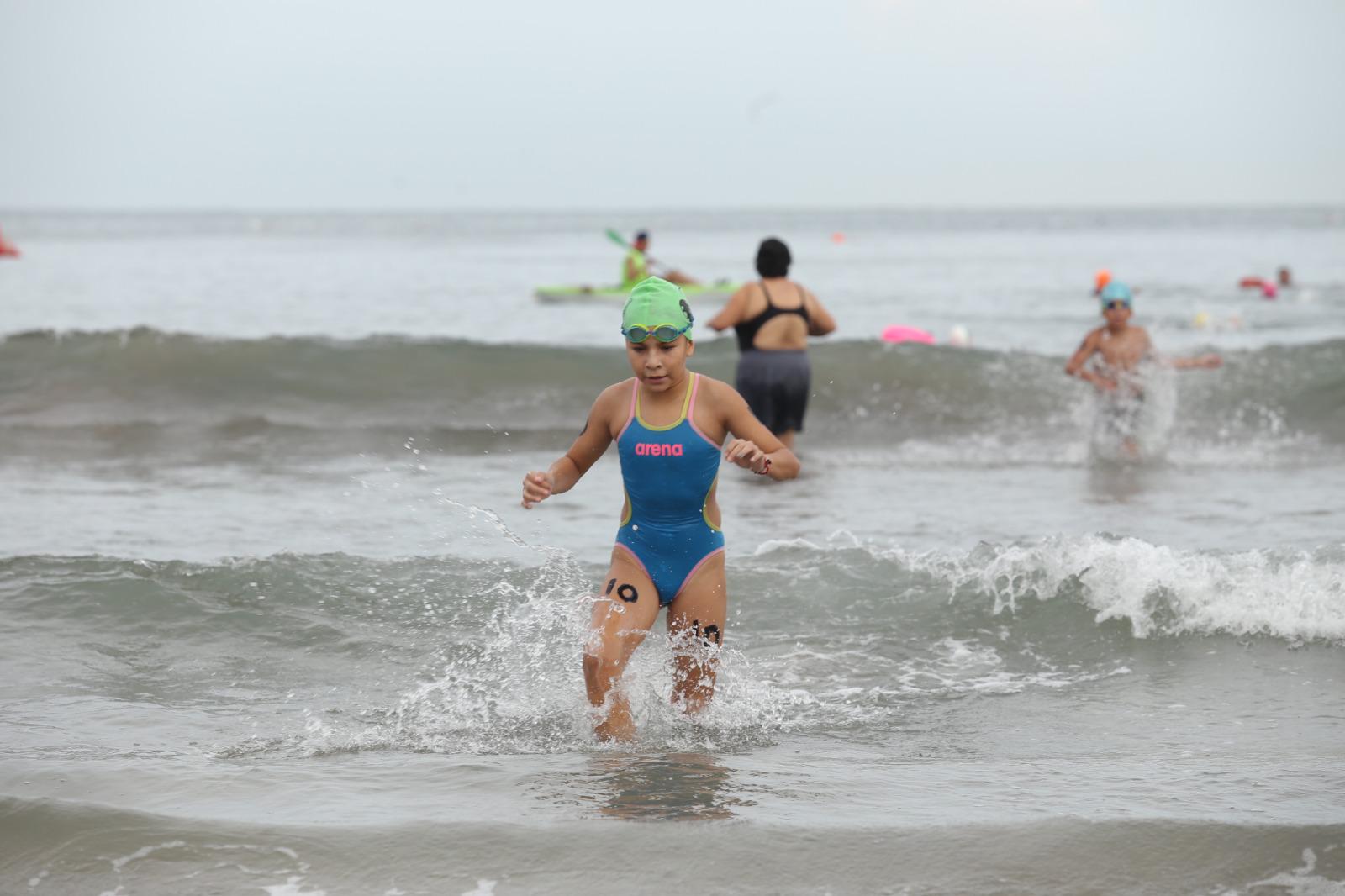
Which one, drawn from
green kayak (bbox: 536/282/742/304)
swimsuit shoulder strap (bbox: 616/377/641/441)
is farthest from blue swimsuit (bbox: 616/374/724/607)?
green kayak (bbox: 536/282/742/304)

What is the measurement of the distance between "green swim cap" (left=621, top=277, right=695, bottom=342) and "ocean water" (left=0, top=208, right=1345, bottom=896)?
128 cm

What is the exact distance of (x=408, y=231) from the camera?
11412 centimetres

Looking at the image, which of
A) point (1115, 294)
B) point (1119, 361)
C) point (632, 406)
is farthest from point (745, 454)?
point (1119, 361)

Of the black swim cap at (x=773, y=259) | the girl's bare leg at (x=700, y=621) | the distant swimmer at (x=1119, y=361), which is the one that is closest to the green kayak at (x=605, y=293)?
the distant swimmer at (x=1119, y=361)

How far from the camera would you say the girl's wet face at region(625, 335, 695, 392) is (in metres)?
4.95

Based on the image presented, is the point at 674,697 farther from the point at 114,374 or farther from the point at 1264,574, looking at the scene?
the point at 114,374

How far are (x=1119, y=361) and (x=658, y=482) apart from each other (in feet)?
25.2

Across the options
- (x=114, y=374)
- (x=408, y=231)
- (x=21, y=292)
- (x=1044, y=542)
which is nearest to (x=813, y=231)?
(x=408, y=231)

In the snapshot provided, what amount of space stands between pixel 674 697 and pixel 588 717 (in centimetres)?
33

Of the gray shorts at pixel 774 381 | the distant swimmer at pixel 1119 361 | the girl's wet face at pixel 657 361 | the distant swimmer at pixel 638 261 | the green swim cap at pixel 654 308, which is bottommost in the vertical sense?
the girl's wet face at pixel 657 361

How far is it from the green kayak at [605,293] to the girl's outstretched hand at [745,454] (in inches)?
959

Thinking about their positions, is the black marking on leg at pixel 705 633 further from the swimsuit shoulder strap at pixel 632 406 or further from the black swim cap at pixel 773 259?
the black swim cap at pixel 773 259

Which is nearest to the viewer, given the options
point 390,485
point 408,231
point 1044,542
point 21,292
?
point 1044,542

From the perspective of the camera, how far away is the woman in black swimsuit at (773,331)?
35.9 ft
